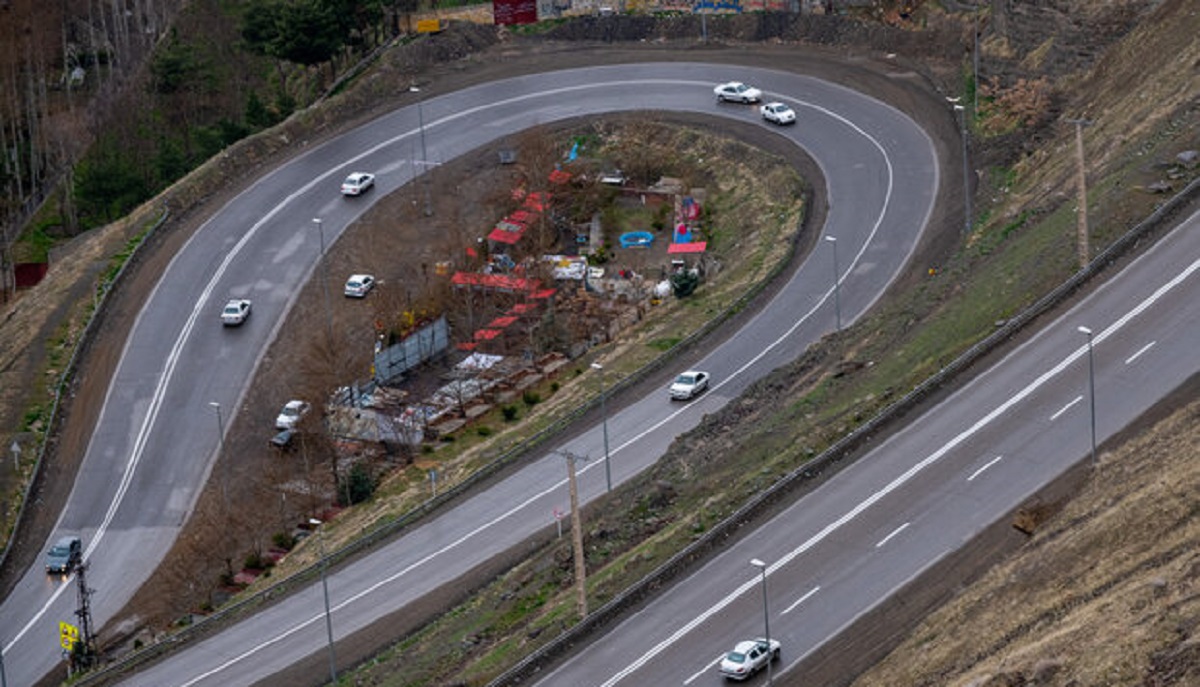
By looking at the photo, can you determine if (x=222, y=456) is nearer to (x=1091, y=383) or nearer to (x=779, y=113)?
(x=779, y=113)

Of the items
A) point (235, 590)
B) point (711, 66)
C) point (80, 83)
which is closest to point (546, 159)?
point (711, 66)

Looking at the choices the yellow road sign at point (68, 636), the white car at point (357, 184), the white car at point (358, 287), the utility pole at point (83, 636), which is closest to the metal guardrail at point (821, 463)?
the utility pole at point (83, 636)

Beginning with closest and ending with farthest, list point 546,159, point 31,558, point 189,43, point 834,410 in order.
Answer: point 834,410, point 31,558, point 546,159, point 189,43

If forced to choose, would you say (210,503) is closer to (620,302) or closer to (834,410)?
(620,302)

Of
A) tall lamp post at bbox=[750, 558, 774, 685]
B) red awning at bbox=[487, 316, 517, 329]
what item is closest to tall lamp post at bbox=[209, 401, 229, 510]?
red awning at bbox=[487, 316, 517, 329]

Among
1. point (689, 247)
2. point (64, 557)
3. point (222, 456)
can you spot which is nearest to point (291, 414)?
point (222, 456)
